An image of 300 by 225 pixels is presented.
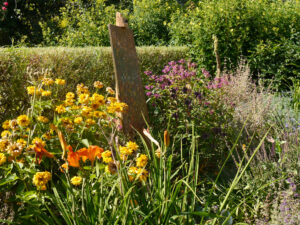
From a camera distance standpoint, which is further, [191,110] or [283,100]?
[283,100]

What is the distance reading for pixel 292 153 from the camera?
3031mm

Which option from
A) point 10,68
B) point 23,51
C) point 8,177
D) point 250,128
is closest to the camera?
point 8,177

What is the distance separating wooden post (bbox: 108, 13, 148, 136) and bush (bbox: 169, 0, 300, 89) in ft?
11.0

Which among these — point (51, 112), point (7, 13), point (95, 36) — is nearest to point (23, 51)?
point (51, 112)

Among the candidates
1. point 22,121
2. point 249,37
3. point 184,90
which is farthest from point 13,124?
point 249,37

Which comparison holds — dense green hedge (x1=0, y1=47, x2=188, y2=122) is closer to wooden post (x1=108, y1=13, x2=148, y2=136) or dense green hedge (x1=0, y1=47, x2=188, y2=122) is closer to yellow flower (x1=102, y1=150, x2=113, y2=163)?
wooden post (x1=108, y1=13, x2=148, y2=136)

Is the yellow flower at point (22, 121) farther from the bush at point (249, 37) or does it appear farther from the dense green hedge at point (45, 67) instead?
the bush at point (249, 37)

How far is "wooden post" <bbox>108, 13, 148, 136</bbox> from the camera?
330 centimetres

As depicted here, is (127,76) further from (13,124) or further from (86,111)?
(13,124)

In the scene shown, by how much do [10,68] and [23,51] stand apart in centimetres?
34

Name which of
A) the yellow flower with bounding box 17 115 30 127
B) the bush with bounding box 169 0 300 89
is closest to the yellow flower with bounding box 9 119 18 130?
the yellow flower with bounding box 17 115 30 127

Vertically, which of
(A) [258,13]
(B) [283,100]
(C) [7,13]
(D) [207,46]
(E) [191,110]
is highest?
(C) [7,13]

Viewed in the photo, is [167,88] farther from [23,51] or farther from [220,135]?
[23,51]

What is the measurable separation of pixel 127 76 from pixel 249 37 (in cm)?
418
